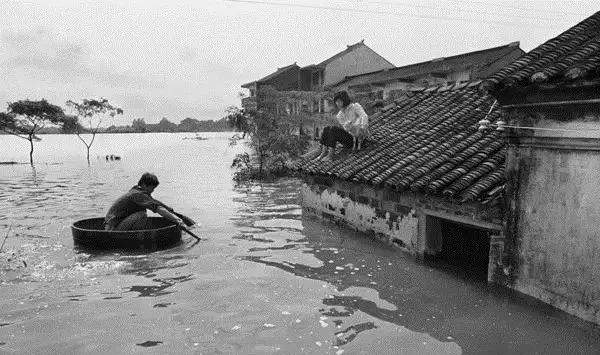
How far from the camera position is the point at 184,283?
305 inches

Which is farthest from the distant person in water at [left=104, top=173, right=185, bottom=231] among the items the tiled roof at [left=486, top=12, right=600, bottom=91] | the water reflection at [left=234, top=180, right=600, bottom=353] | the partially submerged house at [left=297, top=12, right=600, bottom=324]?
the tiled roof at [left=486, top=12, right=600, bottom=91]

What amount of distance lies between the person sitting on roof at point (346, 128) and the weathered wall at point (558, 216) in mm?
5324

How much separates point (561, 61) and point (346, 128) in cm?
622

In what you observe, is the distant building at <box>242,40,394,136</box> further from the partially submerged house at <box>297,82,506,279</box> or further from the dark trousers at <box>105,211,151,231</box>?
the dark trousers at <box>105,211,151,231</box>

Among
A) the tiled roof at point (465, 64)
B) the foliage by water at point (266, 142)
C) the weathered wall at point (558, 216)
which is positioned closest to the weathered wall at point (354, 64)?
the tiled roof at point (465, 64)

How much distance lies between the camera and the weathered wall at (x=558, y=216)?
548 cm

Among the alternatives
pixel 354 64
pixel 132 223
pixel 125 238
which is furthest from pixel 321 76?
pixel 125 238

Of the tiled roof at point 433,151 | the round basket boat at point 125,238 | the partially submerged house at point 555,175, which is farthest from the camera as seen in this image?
the round basket boat at point 125,238

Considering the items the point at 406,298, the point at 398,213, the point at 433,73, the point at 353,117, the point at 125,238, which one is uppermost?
the point at 433,73

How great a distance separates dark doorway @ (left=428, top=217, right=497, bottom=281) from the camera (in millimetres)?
8379

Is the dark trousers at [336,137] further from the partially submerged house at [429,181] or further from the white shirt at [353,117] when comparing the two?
the partially submerged house at [429,181]

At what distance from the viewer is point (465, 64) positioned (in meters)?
25.7

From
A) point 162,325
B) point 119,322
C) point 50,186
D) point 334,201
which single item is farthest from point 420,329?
point 50,186

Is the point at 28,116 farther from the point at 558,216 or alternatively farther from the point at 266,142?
the point at 558,216
